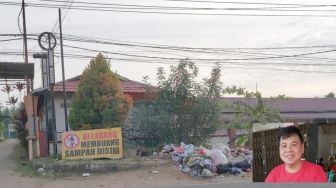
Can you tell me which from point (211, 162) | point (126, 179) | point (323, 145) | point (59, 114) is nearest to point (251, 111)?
point (211, 162)

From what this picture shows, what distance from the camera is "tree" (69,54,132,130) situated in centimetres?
2055

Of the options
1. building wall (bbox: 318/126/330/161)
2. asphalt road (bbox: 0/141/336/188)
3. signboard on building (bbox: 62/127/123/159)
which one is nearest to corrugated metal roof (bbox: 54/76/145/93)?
signboard on building (bbox: 62/127/123/159)

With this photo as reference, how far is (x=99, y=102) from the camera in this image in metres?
20.6

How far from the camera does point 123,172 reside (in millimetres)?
17031

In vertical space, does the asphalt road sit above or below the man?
below

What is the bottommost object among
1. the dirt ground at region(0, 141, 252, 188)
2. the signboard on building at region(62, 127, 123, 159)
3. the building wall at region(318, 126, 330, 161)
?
the dirt ground at region(0, 141, 252, 188)

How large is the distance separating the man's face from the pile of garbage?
12.4 meters

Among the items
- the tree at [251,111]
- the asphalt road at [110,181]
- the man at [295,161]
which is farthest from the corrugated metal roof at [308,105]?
the man at [295,161]

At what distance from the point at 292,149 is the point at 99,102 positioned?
17.4 metres

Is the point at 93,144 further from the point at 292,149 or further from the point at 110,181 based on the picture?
the point at 292,149

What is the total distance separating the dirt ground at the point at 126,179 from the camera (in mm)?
14695

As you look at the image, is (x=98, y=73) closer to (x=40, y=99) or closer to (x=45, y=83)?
(x=45, y=83)

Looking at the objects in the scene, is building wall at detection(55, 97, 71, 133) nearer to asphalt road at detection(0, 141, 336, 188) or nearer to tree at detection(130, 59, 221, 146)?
tree at detection(130, 59, 221, 146)

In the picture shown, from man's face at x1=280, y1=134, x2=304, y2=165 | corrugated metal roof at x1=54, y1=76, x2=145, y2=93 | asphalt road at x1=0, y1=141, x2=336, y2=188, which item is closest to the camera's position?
man's face at x1=280, y1=134, x2=304, y2=165
